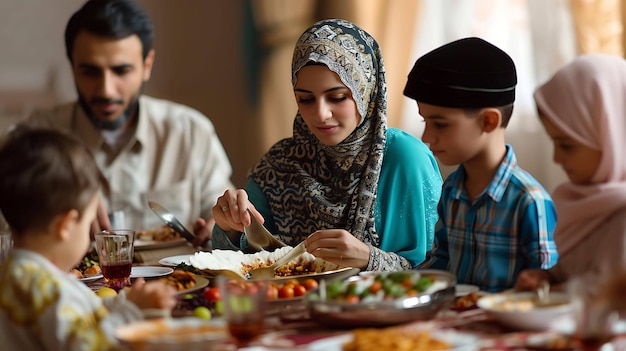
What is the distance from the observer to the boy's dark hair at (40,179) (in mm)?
1557

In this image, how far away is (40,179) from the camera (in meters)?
1.56

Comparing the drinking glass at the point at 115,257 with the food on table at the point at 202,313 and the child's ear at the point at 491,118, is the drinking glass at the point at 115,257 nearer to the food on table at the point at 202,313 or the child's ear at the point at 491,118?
the food on table at the point at 202,313

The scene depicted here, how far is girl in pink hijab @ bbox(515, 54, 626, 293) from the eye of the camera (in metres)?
1.65

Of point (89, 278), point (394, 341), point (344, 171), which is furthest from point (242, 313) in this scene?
point (344, 171)

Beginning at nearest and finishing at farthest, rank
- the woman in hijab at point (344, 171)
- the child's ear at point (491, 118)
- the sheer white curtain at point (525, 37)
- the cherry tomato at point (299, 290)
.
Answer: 1. the cherry tomato at point (299, 290)
2. the child's ear at point (491, 118)
3. the woman in hijab at point (344, 171)
4. the sheer white curtain at point (525, 37)

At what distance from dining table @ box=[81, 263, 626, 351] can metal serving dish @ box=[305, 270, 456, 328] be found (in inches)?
0.7

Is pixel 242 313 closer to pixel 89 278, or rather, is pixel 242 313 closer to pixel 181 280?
pixel 181 280

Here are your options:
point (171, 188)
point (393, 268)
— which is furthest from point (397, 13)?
point (393, 268)

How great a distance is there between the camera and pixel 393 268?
2268mm

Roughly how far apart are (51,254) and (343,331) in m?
0.57

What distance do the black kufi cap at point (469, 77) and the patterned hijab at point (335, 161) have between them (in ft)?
1.81

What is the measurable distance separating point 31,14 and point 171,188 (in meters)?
1.99

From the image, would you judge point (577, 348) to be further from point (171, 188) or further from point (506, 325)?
point (171, 188)

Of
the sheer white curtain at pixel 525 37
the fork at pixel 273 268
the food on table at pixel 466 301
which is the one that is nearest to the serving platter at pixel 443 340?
the food on table at pixel 466 301
